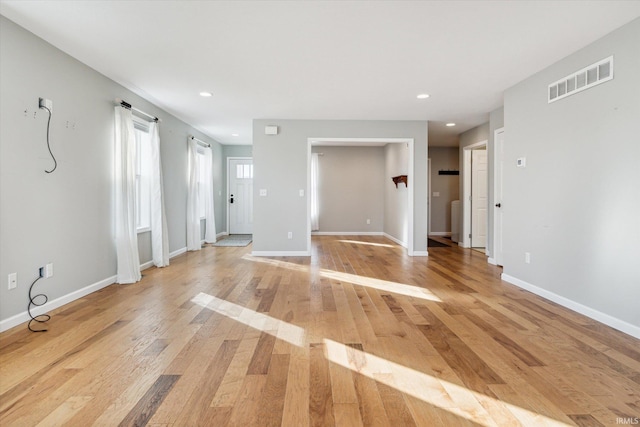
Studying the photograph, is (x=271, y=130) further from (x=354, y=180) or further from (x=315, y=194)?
(x=354, y=180)

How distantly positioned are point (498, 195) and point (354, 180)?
4.46 m

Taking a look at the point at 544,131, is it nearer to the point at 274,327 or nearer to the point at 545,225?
the point at 545,225

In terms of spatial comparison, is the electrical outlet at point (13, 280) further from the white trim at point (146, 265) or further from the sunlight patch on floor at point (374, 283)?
the sunlight patch on floor at point (374, 283)

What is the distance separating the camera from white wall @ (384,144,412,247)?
271 inches

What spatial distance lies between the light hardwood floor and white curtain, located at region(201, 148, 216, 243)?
3915mm

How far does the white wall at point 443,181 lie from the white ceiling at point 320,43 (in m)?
4.39

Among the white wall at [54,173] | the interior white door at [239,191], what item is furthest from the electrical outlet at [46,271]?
the interior white door at [239,191]

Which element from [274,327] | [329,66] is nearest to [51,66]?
[329,66]

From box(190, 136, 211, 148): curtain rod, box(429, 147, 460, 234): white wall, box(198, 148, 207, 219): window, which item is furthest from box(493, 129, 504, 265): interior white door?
box(198, 148, 207, 219): window

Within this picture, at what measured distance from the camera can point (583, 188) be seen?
3033 mm

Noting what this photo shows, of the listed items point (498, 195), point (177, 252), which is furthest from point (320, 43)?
point (177, 252)

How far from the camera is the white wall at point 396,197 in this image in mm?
6883

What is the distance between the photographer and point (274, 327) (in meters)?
2.64

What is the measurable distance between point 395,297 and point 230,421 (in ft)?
7.62
